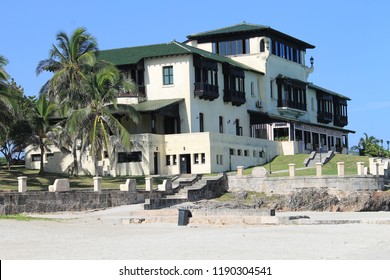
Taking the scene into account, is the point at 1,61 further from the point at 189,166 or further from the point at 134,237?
the point at 134,237

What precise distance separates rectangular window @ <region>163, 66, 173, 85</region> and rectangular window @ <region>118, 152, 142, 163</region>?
749cm

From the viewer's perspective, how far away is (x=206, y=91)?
6975cm

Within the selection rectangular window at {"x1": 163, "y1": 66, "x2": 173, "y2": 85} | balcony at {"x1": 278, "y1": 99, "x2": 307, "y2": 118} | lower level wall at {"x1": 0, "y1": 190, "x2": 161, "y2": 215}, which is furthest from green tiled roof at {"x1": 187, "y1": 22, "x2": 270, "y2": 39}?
lower level wall at {"x1": 0, "y1": 190, "x2": 161, "y2": 215}

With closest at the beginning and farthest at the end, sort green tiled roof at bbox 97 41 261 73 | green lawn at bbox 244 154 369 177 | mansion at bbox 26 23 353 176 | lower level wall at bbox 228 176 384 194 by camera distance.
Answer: lower level wall at bbox 228 176 384 194 < green lawn at bbox 244 154 369 177 < mansion at bbox 26 23 353 176 < green tiled roof at bbox 97 41 261 73

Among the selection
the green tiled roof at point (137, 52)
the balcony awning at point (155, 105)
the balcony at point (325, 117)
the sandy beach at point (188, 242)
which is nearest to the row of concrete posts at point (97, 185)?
the sandy beach at point (188, 242)

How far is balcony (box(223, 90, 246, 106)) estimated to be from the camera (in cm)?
7362

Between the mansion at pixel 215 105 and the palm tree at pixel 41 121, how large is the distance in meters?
4.10

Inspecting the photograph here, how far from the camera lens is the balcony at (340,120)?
98250 millimetres

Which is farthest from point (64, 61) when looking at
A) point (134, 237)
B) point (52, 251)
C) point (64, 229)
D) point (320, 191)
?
point (52, 251)

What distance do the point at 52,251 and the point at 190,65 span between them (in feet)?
159

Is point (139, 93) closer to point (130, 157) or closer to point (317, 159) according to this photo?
point (130, 157)

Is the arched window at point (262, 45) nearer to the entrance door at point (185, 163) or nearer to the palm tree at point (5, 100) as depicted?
the entrance door at point (185, 163)

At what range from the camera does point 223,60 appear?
73.9m

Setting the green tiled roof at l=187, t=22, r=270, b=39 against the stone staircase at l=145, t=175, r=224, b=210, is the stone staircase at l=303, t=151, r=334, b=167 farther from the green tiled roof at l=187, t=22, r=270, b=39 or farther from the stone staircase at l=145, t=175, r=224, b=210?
the green tiled roof at l=187, t=22, r=270, b=39
